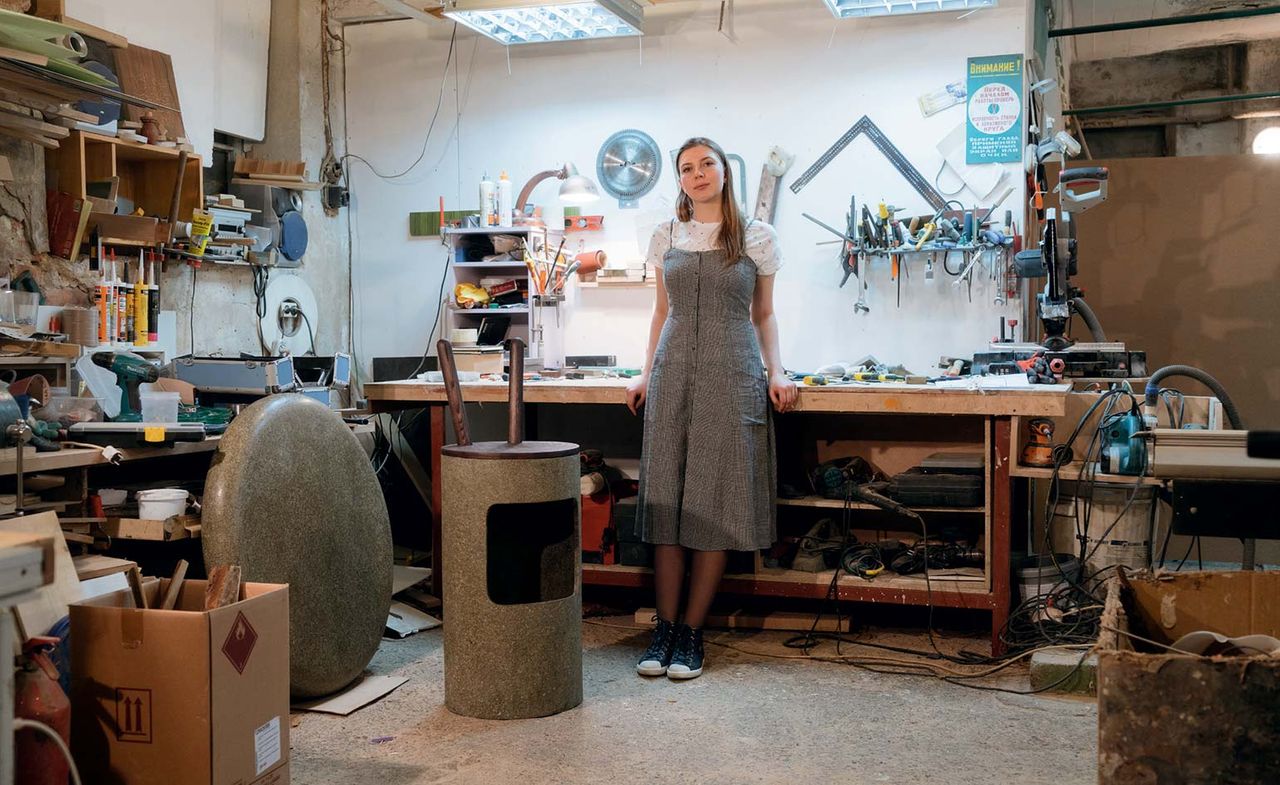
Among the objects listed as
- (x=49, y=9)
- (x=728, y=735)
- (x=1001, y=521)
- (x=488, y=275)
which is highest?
(x=49, y=9)


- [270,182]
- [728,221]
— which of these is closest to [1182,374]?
[728,221]

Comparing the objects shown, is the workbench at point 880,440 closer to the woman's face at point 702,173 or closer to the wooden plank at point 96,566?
the woman's face at point 702,173

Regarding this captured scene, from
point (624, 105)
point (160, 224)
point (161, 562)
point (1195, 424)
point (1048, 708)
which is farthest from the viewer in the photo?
point (624, 105)

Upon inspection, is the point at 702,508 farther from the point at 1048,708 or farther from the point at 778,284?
the point at 778,284

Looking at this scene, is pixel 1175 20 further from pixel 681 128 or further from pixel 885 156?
pixel 681 128

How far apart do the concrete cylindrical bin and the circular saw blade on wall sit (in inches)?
125

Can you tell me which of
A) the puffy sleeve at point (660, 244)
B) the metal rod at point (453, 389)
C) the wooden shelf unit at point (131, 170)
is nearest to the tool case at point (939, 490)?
the puffy sleeve at point (660, 244)

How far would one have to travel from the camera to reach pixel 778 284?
598 cm

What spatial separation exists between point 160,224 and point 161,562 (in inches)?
74.6

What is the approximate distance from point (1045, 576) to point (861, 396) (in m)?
0.86

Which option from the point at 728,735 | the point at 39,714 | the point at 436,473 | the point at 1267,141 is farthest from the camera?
the point at 1267,141

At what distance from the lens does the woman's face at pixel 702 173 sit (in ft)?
11.7

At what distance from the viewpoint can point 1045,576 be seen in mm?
3697

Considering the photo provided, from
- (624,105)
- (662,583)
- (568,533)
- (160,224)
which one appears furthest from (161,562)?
(624,105)
